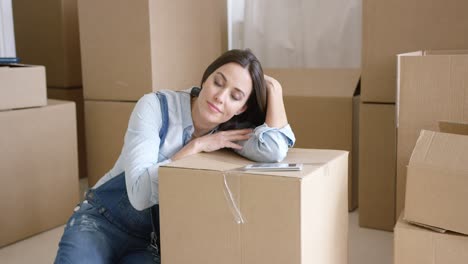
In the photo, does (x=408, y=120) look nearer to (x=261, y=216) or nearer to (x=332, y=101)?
(x=332, y=101)

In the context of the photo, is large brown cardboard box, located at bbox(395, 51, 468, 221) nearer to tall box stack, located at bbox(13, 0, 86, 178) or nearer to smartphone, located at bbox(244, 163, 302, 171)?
smartphone, located at bbox(244, 163, 302, 171)

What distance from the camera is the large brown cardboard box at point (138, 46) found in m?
2.38

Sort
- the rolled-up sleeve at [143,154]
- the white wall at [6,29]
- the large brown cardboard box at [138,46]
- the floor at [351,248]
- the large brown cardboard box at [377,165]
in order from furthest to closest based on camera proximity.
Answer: the white wall at [6,29]
the large brown cardboard box at [138,46]
the large brown cardboard box at [377,165]
the floor at [351,248]
the rolled-up sleeve at [143,154]

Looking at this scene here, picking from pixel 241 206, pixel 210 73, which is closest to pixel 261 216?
pixel 241 206

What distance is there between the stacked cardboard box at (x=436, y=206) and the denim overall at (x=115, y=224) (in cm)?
62

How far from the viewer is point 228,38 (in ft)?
9.80

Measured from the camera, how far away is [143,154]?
129 centimetres

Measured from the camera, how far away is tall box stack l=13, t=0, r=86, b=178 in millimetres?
2791

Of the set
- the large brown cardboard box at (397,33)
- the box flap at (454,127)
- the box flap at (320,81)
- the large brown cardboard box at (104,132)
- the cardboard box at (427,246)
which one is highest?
the large brown cardboard box at (397,33)

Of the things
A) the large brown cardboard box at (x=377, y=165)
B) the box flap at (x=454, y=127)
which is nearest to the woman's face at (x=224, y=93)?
the box flap at (x=454, y=127)

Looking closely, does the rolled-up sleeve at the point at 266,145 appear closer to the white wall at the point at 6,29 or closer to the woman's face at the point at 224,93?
the woman's face at the point at 224,93

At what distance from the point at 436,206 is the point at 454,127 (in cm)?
31

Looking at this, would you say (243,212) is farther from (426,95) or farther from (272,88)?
(426,95)

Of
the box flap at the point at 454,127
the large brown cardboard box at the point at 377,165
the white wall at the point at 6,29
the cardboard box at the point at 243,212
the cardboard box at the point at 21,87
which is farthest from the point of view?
the white wall at the point at 6,29
